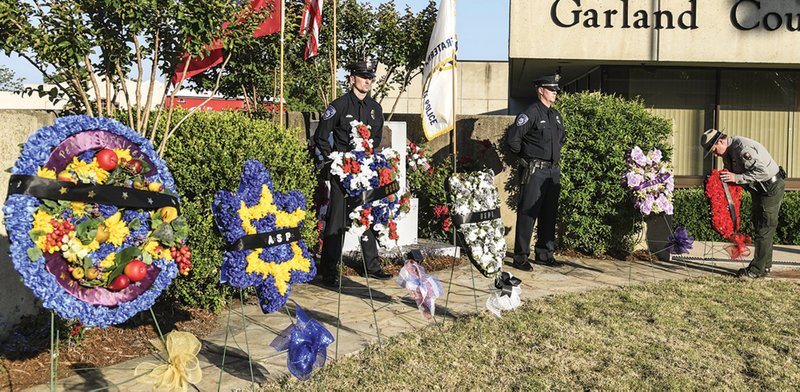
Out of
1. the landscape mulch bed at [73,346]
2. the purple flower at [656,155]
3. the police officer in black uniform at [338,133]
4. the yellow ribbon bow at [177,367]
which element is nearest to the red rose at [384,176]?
the police officer in black uniform at [338,133]

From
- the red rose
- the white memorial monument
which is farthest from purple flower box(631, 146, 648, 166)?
the red rose

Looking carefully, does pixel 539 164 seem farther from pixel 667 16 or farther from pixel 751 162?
pixel 667 16

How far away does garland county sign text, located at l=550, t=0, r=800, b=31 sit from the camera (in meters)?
12.3

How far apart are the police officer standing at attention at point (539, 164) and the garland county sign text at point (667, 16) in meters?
4.56

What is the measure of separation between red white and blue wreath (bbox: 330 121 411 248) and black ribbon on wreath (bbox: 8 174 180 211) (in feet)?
6.87

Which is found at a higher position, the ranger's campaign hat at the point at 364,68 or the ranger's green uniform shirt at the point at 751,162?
the ranger's campaign hat at the point at 364,68

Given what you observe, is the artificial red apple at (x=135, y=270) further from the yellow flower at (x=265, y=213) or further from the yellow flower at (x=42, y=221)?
the yellow flower at (x=265, y=213)

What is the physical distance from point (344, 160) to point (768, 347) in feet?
10.5

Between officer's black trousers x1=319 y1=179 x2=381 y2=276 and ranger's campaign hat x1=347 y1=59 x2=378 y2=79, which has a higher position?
ranger's campaign hat x1=347 y1=59 x2=378 y2=79

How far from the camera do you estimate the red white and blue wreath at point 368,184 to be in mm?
5664

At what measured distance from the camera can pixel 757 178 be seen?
7734mm

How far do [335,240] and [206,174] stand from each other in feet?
5.90

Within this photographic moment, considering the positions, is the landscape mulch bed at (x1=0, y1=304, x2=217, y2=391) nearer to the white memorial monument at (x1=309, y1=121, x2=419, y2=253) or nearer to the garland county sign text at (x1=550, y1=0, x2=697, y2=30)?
the white memorial monument at (x1=309, y1=121, x2=419, y2=253)

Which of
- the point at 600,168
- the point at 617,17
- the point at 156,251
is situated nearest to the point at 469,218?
the point at 156,251
